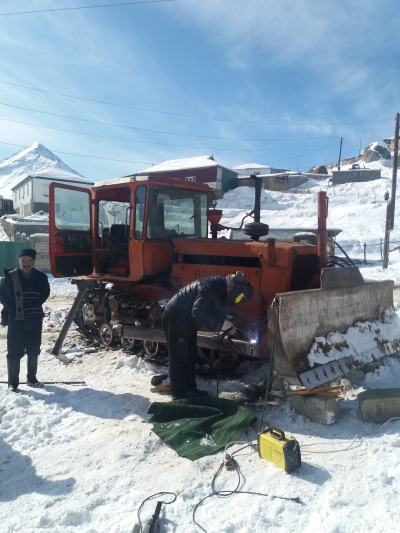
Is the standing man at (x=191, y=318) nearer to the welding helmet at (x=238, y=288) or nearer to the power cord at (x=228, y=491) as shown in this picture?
the welding helmet at (x=238, y=288)

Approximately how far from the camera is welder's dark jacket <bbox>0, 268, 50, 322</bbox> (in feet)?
16.9

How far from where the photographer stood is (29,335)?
5266mm

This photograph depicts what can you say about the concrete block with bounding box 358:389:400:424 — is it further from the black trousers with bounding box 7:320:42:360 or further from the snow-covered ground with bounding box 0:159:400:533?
the black trousers with bounding box 7:320:42:360

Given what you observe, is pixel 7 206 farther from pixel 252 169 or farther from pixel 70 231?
pixel 70 231

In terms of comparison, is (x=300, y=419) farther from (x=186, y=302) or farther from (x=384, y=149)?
(x=384, y=149)

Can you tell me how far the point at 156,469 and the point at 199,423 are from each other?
67 centimetres

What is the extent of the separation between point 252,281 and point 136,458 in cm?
253

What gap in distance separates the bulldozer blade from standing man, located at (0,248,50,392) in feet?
9.70

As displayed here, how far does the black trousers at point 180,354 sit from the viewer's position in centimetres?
466

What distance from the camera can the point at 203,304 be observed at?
441cm

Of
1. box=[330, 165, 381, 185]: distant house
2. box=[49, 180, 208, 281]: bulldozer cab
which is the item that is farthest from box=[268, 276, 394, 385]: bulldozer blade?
box=[330, 165, 381, 185]: distant house

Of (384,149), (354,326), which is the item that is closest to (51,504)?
(354,326)

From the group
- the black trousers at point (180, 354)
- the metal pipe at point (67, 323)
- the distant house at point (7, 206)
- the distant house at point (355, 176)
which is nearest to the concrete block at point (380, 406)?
the black trousers at point (180, 354)

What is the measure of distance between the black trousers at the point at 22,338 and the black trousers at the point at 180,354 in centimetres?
179
